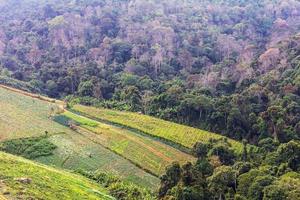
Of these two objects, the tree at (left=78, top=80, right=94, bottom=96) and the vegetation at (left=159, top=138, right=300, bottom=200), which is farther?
the tree at (left=78, top=80, right=94, bottom=96)

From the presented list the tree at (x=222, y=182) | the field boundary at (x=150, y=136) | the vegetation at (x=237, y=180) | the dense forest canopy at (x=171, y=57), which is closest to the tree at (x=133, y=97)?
the dense forest canopy at (x=171, y=57)

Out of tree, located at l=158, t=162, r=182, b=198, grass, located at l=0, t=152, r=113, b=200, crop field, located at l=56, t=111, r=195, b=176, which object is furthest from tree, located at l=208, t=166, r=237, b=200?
grass, located at l=0, t=152, r=113, b=200

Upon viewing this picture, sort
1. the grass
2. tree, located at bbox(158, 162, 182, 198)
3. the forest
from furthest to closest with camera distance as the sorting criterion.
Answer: the forest < tree, located at bbox(158, 162, 182, 198) < the grass

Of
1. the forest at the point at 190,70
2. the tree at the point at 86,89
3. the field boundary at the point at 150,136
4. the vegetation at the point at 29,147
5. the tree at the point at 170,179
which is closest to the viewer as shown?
the tree at the point at 170,179

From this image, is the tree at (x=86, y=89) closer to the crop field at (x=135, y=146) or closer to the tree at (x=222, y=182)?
the crop field at (x=135, y=146)

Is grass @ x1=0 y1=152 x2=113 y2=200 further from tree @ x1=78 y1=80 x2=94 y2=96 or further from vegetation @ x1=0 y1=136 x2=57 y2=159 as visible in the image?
tree @ x1=78 y1=80 x2=94 y2=96

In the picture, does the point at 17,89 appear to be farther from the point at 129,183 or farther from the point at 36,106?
the point at 129,183

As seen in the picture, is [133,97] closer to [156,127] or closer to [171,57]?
[156,127]
